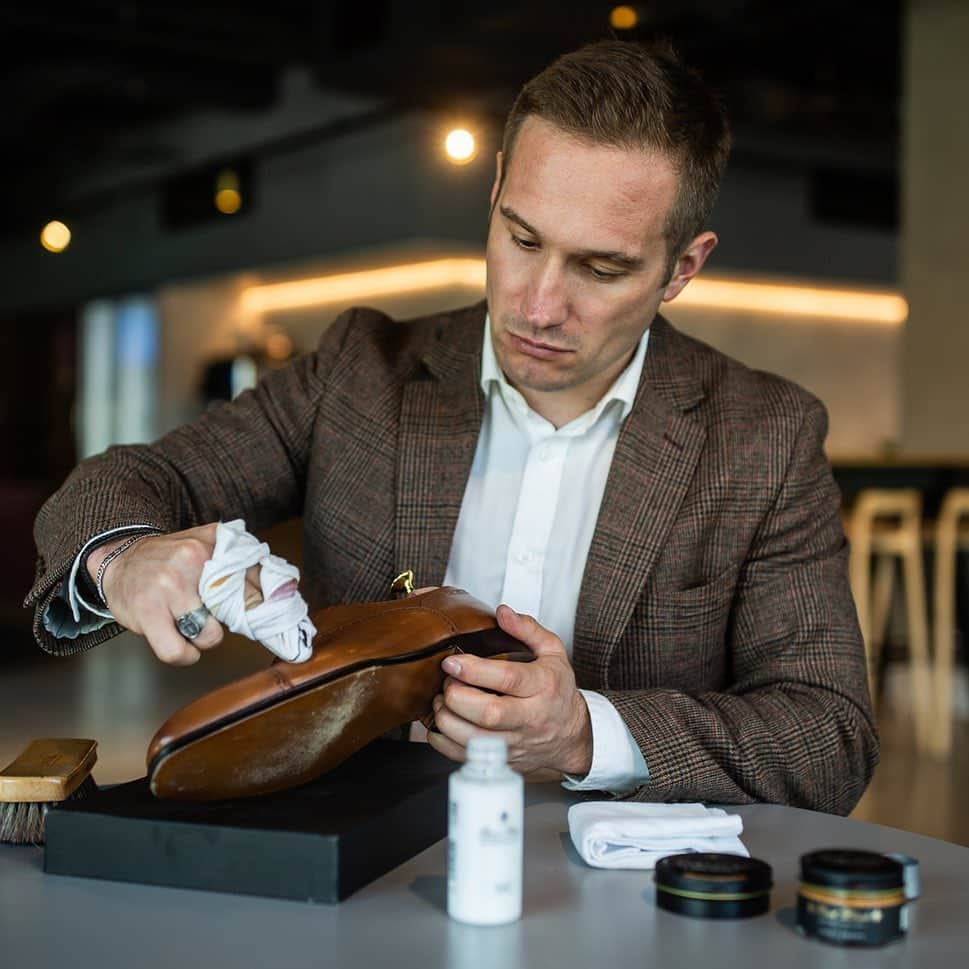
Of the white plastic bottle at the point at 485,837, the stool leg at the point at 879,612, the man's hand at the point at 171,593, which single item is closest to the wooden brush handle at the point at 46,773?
the man's hand at the point at 171,593

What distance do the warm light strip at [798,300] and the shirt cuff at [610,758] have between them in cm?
868

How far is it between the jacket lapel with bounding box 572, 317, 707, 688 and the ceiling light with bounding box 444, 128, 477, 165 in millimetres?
608

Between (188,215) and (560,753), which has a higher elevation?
(188,215)

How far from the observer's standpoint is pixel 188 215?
1077cm

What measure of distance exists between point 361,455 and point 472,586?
0.72 ft

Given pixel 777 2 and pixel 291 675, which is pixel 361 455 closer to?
pixel 291 675

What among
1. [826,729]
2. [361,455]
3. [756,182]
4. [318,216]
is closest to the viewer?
[826,729]

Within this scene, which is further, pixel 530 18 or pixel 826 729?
pixel 530 18

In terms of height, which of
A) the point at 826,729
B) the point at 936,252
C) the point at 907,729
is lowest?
the point at 907,729

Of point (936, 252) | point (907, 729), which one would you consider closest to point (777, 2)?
point (936, 252)

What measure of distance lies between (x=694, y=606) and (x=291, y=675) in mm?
704

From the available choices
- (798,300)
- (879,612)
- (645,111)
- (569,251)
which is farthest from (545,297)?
(798,300)

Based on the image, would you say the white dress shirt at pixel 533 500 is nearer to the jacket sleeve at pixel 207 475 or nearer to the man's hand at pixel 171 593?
the jacket sleeve at pixel 207 475

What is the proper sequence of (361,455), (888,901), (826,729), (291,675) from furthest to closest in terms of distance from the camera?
(361,455)
(826,729)
(291,675)
(888,901)
